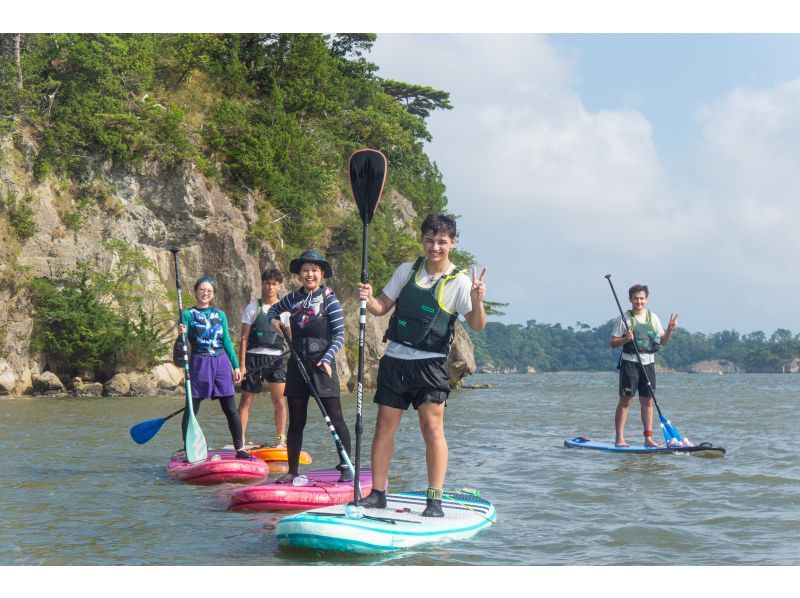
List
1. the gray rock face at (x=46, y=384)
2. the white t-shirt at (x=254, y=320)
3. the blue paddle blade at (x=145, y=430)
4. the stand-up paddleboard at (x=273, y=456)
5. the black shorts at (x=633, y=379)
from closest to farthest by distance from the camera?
the blue paddle blade at (x=145, y=430) → the stand-up paddleboard at (x=273, y=456) → the white t-shirt at (x=254, y=320) → the black shorts at (x=633, y=379) → the gray rock face at (x=46, y=384)

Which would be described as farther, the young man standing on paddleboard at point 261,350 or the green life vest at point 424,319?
the young man standing on paddleboard at point 261,350

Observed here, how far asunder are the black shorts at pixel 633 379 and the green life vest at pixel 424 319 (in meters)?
5.35

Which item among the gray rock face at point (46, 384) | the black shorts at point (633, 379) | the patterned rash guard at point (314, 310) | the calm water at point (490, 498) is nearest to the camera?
the calm water at point (490, 498)

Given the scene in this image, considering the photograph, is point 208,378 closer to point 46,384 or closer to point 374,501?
point 374,501

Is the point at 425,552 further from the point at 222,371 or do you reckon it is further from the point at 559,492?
the point at 222,371

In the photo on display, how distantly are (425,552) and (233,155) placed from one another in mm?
27723

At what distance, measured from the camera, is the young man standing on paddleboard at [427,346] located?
18.2ft

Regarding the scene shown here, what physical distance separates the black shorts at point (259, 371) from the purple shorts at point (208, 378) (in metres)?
0.69

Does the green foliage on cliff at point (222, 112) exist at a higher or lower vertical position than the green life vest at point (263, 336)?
higher

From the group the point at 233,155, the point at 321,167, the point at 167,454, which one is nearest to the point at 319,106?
the point at 321,167

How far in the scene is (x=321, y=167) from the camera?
33.9 meters

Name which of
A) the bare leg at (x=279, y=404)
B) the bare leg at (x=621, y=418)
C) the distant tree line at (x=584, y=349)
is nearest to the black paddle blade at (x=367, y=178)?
the bare leg at (x=279, y=404)

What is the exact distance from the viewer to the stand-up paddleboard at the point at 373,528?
503 centimetres

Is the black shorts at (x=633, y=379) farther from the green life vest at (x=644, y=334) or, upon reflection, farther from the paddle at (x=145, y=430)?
the paddle at (x=145, y=430)
